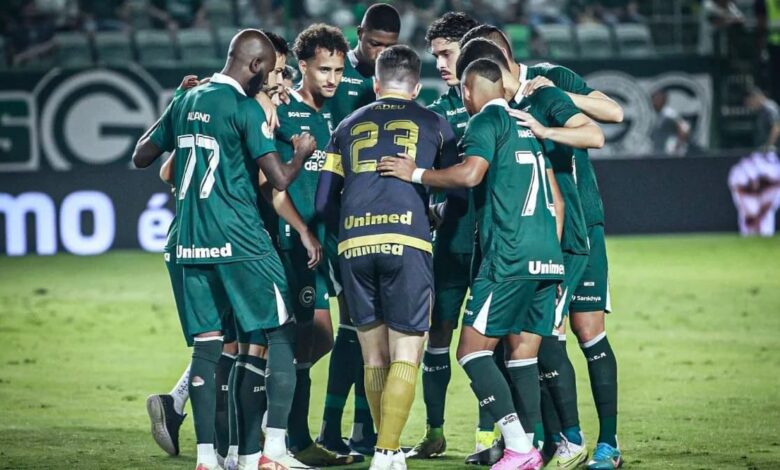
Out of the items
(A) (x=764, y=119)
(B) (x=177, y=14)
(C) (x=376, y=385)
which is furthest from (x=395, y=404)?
(A) (x=764, y=119)

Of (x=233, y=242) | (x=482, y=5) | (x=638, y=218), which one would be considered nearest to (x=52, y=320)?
(x=233, y=242)

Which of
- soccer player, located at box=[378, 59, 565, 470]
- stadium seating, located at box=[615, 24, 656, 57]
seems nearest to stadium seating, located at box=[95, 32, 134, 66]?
stadium seating, located at box=[615, 24, 656, 57]

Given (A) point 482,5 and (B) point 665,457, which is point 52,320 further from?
(A) point 482,5

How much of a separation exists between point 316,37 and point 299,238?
1131 mm

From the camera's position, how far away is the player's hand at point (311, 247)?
269 inches

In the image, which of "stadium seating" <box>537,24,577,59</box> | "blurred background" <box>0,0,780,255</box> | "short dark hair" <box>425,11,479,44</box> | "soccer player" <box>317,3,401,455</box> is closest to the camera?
"soccer player" <box>317,3,401,455</box>

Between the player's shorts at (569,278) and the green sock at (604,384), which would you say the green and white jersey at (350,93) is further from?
the green sock at (604,384)

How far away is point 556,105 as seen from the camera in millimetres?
6859

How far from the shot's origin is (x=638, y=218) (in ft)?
61.8

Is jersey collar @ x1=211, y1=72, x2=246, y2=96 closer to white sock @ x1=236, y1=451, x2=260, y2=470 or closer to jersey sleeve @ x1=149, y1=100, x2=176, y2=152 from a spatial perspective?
jersey sleeve @ x1=149, y1=100, x2=176, y2=152

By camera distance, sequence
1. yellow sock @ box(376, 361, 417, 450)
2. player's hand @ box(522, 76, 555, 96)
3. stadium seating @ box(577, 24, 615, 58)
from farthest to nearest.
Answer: stadium seating @ box(577, 24, 615, 58), player's hand @ box(522, 76, 555, 96), yellow sock @ box(376, 361, 417, 450)

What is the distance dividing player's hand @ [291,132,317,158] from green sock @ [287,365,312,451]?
137cm

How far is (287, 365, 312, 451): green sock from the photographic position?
7.25 metres

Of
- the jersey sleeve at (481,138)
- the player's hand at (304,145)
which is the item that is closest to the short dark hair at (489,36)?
the jersey sleeve at (481,138)
